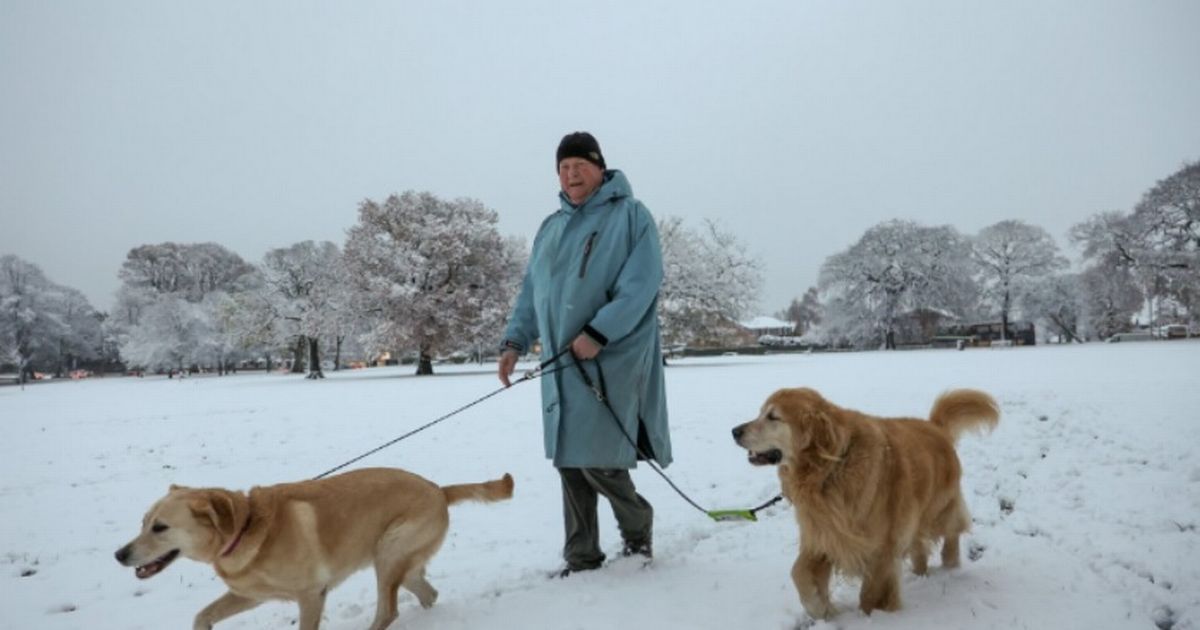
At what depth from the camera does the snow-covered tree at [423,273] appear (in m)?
31.2

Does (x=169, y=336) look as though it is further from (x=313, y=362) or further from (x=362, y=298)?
(x=362, y=298)

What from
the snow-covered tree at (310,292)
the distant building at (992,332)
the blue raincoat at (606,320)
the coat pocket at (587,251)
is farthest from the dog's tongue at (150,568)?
the distant building at (992,332)

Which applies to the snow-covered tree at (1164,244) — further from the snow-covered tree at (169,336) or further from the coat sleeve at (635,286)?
the snow-covered tree at (169,336)

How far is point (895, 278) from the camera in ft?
194

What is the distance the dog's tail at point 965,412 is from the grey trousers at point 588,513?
2.09 m

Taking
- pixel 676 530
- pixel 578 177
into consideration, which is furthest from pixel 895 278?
pixel 578 177

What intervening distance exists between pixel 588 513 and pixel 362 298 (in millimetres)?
29933

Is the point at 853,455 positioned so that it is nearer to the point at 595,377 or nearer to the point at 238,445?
the point at 595,377

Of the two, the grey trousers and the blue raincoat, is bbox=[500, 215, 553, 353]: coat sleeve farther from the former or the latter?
the grey trousers

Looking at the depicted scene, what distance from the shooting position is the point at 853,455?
125 inches

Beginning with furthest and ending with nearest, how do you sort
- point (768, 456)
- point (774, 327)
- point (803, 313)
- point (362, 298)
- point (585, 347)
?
1. point (803, 313)
2. point (774, 327)
3. point (362, 298)
4. point (585, 347)
5. point (768, 456)

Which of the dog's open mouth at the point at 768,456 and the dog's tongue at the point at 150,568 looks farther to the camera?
the dog's open mouth at the point at 768,456

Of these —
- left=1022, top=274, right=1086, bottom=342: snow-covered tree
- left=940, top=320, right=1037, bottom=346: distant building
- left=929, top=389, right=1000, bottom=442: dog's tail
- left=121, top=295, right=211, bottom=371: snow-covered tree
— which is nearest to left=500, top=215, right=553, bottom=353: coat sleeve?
left=929, top=389, right=1000, bottom=442: dog's tail

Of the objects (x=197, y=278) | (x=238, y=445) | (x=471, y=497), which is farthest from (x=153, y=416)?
(x=197, y=278)
